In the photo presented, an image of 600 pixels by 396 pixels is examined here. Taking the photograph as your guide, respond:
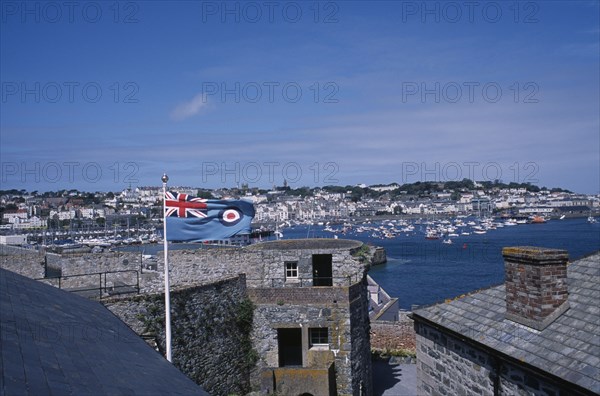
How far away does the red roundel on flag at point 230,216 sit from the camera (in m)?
14.1

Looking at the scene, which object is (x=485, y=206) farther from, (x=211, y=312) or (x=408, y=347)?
(x=211, y=312)

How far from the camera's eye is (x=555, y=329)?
8.60 m

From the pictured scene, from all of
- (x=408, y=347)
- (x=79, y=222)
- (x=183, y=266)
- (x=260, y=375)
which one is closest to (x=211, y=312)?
(x=260, y=375)

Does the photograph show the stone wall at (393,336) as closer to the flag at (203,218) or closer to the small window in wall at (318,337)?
the small window in wall at (318,337)

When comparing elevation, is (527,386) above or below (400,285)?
above

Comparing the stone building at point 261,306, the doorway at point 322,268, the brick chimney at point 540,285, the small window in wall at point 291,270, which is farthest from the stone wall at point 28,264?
the brick chimney at point 540,285

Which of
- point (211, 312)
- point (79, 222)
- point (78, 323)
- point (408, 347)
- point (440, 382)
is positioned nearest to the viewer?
point (78, 323)

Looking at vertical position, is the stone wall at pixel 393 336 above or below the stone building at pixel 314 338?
below

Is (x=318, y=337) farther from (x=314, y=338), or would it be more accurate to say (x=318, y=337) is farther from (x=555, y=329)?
(x=555, y=329)

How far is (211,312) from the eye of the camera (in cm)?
1642

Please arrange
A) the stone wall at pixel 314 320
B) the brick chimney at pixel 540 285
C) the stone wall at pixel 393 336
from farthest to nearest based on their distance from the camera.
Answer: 1. the stone wall at pixel 393 336
2. the stone wall at pixel 314 320
3. the brick chimney at pixel 540 285

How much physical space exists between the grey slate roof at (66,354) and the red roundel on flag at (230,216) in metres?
5.31

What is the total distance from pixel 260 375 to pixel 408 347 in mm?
9834

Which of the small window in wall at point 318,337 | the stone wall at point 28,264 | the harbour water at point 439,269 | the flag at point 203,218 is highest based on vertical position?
the flag at point 203,218
